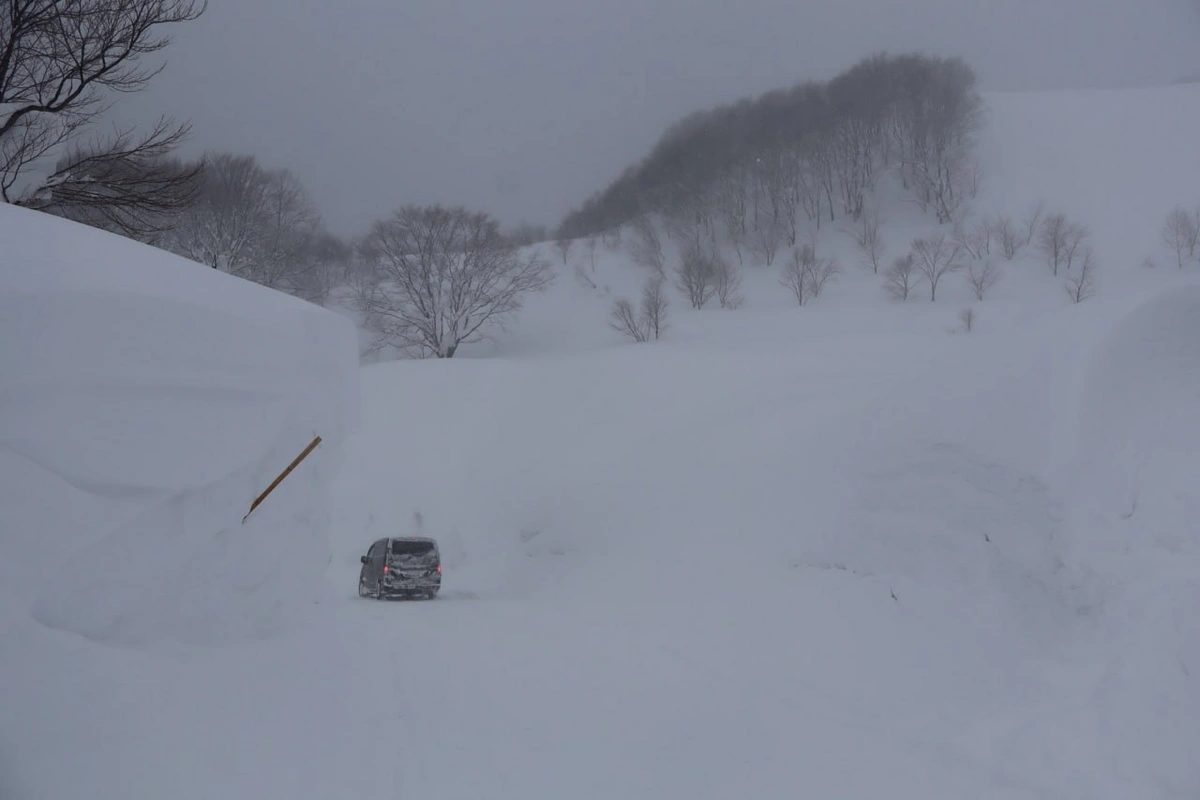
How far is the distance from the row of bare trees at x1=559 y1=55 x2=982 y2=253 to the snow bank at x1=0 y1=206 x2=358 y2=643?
54.0 metres

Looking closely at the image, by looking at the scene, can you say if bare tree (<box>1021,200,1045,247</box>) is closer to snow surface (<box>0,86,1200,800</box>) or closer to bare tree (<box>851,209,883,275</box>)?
bare tree (<box>851,209,883,275</box>)

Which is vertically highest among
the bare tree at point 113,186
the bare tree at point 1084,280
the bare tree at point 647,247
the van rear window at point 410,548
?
the bare tree at point 647,247

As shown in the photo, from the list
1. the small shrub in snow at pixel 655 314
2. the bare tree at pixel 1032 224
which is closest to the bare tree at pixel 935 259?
the bare tree at pixel 1032 224

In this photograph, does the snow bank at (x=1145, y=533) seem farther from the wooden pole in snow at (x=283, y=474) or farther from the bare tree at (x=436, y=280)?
the bare tree at (x=436, y=280)

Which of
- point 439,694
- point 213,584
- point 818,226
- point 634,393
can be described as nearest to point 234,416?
point 213,584

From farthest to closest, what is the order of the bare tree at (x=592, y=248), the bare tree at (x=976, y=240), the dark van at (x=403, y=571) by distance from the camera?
the bare tree at (x=592, y=248) < the bare tree at (x=976, y=240) < the dark van at (x=403, y=571)

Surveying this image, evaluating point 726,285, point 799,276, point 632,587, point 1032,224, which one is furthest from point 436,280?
point 1032,224

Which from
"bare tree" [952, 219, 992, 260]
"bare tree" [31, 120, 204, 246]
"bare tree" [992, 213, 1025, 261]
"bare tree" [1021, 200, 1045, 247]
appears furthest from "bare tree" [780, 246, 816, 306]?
"bare tree" [31, 120, 204, 246]

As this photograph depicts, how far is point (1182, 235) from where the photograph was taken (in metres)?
41.6

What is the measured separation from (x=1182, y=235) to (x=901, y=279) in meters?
15.4

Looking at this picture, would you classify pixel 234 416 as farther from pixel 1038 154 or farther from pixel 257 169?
pixel 1038 154

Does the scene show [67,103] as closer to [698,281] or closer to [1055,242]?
[698,281]

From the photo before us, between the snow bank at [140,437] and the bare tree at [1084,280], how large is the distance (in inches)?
1662

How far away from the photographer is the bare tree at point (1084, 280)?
1553 inches
